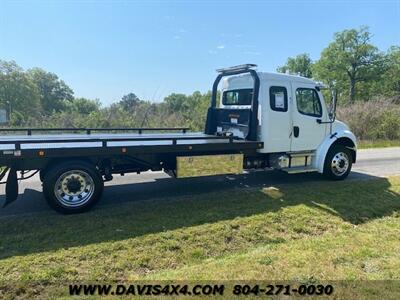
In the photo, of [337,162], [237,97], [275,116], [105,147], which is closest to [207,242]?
[105,147]

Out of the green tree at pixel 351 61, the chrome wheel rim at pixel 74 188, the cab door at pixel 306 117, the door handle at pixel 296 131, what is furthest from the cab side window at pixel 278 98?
the green tree at pixel 351 61

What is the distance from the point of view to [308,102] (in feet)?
27.7

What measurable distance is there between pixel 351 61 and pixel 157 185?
50.9 meters

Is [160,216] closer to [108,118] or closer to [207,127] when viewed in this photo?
[207,127]

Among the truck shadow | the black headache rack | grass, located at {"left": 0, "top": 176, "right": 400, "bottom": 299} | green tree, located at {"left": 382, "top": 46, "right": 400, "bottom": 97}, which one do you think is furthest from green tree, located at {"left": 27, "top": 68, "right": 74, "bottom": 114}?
grass, located at {"left": 0, "top": 176, "right": 400, "bottom": 299}

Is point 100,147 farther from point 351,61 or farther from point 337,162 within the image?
point 351,61

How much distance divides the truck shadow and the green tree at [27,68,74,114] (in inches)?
3228

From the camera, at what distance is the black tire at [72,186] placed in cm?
578

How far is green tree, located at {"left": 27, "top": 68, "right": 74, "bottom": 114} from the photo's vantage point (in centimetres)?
8488

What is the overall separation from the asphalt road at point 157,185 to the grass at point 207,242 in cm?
54

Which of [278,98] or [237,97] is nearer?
[278,98]

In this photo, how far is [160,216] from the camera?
5.88m

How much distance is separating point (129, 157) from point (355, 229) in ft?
13.4

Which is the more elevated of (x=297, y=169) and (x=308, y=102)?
(x=308, y=102)
